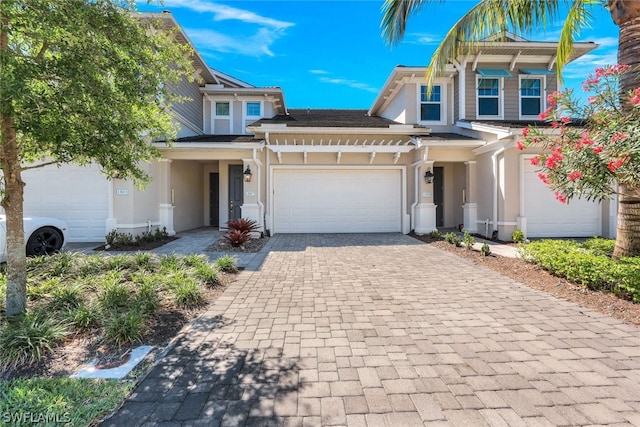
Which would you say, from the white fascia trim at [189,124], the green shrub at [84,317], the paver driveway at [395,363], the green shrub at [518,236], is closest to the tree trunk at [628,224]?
the paver driveway at [395,363]

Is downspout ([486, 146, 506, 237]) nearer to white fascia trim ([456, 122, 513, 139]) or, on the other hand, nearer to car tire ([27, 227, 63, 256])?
white fascia trim ([456, 122, 513, 139])

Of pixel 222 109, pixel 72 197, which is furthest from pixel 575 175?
pixel 222 109

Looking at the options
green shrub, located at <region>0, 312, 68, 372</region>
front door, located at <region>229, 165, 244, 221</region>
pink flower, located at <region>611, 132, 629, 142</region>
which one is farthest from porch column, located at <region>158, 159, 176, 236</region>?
pink flower, located at <region>611, 132, 629, 142</region>

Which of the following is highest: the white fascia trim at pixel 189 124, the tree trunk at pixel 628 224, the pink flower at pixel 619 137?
the white fascia trim at pixel 189 124

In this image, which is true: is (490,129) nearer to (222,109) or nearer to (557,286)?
(557,286)

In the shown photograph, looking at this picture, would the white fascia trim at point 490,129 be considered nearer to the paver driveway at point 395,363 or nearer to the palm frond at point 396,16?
the palm frond at point 396,16

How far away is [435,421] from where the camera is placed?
198 centimetres

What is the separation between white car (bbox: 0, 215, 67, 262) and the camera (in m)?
6.71

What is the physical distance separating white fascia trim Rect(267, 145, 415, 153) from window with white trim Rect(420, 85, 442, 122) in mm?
3060

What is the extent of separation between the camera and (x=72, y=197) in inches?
346

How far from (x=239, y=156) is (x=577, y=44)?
13.6 meters

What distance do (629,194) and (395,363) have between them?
5.42 metres

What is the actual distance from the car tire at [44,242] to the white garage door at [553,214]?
1312 cm

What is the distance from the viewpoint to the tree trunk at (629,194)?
4930mm
